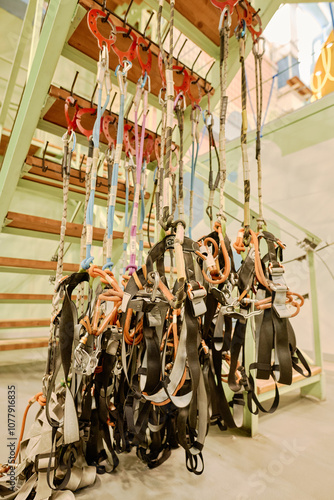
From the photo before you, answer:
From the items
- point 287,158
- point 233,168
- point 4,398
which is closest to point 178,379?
point 4,398

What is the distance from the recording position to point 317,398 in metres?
2.06

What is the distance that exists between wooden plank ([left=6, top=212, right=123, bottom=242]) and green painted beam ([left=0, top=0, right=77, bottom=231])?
0.08 metres

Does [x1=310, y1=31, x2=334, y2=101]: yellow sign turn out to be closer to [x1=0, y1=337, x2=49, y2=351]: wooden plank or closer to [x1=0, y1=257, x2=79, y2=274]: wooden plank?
[x1=0, y1=257, x2=79, y2=274]: wooden plank

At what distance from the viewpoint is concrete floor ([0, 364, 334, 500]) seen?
1.00 metres

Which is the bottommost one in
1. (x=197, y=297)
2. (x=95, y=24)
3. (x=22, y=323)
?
(x=22, y=323)

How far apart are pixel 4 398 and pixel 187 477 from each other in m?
1.39

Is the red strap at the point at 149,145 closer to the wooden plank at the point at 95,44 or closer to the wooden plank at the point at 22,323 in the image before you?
the wooden plank at the point at 95,44

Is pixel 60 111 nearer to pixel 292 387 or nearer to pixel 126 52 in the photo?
pixel 126 52

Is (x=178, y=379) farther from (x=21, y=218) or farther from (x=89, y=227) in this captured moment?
(x=21, y=218)

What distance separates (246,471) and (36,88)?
1819 millimetres

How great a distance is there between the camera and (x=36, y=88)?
127 centimetres

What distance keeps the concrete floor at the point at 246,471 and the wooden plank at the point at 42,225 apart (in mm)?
1091

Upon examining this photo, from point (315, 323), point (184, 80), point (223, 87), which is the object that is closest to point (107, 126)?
point (184, 80)

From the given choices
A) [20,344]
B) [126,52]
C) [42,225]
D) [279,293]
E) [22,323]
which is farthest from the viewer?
[22,323]
